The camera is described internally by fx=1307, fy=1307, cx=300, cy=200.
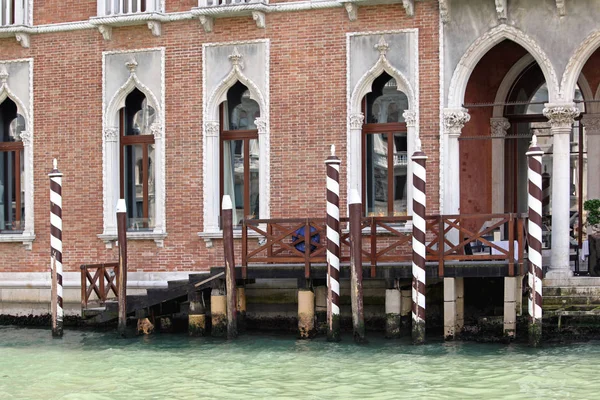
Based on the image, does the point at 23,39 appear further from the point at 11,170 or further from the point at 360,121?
the point at 360,121

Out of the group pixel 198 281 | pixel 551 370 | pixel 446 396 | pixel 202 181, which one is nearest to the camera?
pixel 446 396

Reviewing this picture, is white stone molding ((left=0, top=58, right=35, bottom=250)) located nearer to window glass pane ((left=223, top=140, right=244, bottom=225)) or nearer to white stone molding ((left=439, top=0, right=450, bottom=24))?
window glass pane ((left=223, top=140, right=244, bottom=225))

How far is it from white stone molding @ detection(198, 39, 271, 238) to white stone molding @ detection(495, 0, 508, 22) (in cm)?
346

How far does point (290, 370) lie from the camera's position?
1534 cm

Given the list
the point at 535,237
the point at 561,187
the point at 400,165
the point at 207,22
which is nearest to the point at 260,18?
the point at 207,22

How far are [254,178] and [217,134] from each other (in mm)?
864

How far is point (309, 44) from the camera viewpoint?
62.4ft

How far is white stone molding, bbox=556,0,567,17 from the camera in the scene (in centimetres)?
1759

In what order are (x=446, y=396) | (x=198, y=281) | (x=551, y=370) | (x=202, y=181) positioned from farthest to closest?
(x=202, y=181)
(x=198, y=281)
(x=551, y=370)
(x=446, y=396)

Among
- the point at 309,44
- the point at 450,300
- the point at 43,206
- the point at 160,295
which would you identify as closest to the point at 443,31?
the point at 309,44

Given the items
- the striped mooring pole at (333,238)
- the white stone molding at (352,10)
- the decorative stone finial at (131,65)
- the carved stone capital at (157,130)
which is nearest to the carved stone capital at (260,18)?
the white stone molding at (352,10)

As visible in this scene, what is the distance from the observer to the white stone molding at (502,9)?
58.5 ft

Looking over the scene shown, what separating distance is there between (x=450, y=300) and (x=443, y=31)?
12.9ft

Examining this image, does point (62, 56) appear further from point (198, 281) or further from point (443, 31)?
point (443, 31)
